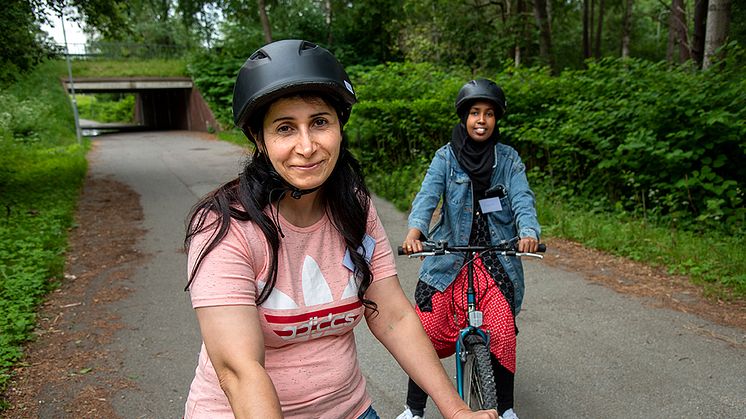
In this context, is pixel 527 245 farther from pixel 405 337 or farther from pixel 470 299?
pixel 405 337

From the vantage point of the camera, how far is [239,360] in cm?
Result: 135

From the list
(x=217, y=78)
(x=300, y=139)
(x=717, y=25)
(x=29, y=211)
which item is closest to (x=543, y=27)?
(x=717, y=25)

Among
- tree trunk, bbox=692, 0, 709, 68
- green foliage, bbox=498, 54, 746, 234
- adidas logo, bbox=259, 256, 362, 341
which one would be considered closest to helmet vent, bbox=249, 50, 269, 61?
adidas logo, bbox=259, 256, 362, 341

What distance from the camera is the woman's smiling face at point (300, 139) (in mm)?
1558

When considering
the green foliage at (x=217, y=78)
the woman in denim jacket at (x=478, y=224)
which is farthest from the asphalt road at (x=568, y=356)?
the green foliage at (x=217, y=78)

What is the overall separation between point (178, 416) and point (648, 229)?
5.92 metres

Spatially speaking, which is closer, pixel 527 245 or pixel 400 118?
pixel 527 245

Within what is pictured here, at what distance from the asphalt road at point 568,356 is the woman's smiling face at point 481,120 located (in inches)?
69.7

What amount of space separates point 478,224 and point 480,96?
0.73m

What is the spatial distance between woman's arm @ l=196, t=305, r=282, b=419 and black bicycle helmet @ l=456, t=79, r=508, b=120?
2341 millimetres

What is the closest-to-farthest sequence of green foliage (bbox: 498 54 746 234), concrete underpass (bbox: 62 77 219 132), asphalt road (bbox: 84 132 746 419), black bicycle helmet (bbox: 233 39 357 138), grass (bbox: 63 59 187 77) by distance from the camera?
black bicycle helmet (bbox: 233 39 357 138)
asphalt road (bbox: 84 132 746 419)
green foliage (bbox: 498 54 746 234)
concrete underpass (bbox: 62 77 219 132)
grass (bbox: 63 59 187 77)

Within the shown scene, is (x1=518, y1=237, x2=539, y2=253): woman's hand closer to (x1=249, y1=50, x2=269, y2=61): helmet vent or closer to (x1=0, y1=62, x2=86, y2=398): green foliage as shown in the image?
(x1=249, y1=50, x2=269, y2=61): helmet vent

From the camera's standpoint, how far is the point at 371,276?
1753 millimetres

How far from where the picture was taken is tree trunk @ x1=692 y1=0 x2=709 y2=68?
1190 centimetres
